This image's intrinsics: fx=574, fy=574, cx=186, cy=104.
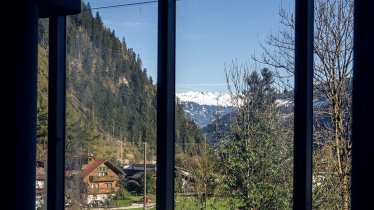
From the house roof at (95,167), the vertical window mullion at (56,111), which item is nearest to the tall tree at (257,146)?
the house roof at (95,167)

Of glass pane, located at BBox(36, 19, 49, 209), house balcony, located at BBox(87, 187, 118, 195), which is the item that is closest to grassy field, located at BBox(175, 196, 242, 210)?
house balcony, located at BBox(87, 187, 118, 195)

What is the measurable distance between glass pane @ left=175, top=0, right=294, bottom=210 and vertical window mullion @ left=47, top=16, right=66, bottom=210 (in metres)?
1.11

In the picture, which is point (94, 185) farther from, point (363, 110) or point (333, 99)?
point (363, 110)

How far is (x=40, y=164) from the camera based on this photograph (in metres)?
4.61

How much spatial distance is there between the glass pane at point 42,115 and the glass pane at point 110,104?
0.20 m

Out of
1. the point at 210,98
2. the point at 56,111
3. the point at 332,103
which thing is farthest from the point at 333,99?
the point at 56,111

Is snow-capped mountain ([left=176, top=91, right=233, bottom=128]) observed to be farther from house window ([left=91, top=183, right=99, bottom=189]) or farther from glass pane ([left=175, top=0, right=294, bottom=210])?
house window ([left=91, top=183, right=99, bottom=189])

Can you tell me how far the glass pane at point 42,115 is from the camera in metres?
4.56

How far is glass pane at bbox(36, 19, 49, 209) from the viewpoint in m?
4.56

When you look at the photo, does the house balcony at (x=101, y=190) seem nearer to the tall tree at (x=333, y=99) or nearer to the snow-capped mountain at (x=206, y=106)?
the snow-capped mountain at (x=206, y=106)

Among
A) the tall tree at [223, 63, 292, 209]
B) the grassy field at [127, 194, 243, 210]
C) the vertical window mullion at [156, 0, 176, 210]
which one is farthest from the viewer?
the vertical window mullion at [156, 0, 176, 210]

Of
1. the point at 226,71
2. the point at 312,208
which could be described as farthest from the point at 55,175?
the point at 312,208

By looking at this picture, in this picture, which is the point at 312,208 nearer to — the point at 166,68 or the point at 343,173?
the point at 343,173

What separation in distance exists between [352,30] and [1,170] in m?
2.32
